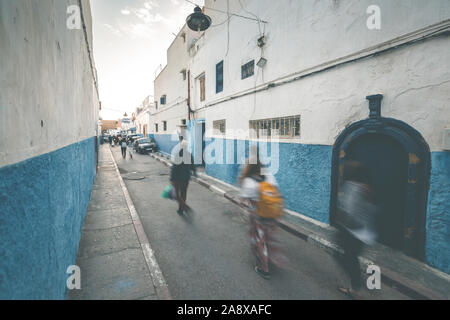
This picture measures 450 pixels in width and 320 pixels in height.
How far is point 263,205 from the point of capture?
345cm

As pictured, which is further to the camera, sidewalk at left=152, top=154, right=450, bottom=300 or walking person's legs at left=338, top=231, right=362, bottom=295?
sidewalk at left=152, top=154, right=450, bottom=300

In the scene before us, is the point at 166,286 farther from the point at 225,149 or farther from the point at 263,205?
the point at 225,149

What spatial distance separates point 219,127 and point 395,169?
735 centimetres

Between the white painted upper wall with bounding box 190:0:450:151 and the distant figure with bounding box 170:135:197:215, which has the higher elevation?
the white painted upper wall with bounding box 190:0:450:151

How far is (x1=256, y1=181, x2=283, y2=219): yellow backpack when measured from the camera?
3.41 metres

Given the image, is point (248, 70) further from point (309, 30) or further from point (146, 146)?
point (146, 146)

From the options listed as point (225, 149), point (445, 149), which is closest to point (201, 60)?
point (225, 149)

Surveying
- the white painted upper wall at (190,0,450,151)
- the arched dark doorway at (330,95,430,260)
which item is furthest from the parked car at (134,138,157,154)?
the arched dark doorway at (330,95,430,260)

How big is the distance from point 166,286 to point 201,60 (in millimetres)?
11643

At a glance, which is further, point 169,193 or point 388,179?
point 169,193

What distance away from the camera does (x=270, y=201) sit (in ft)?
11.2

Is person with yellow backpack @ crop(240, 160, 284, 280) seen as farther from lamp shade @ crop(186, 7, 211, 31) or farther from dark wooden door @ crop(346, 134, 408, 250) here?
lamp shade @ crop(186, 7, 211, 31)

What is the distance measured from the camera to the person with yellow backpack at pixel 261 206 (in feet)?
11.2

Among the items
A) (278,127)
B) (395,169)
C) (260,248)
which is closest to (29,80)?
(260,248)
